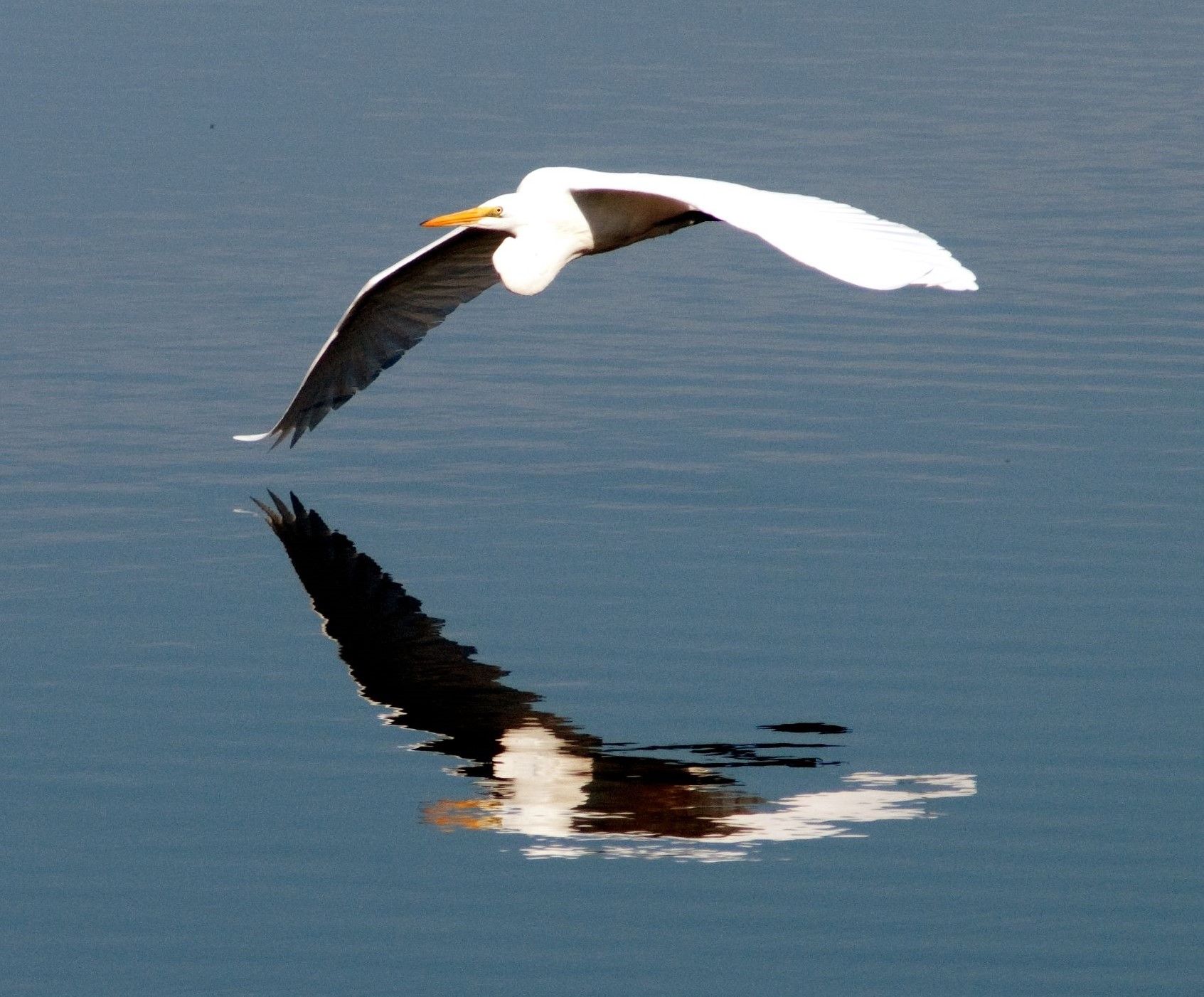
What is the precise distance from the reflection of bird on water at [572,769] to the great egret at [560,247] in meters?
2.12

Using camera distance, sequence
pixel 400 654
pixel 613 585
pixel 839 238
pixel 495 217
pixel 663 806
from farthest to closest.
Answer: pixel 495 217 < pixel 613 585 < pixel 400 654 < pixel 663 806 < pixel 839 238

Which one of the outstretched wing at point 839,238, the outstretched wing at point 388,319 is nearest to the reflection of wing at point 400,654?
the outstretched wing at point 388,319

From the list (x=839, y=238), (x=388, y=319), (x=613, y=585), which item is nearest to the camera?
(x=839, y=238)

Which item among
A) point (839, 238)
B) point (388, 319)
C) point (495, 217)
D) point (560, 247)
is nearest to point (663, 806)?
point (839, 238)

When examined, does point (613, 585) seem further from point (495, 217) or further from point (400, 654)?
point (495, 217)

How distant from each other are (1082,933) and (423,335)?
23.6 ft

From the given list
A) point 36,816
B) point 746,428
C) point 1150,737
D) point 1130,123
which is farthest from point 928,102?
point 36,816

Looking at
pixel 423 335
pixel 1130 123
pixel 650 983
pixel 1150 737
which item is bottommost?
pixel 650 983

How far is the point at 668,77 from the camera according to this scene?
26.8m

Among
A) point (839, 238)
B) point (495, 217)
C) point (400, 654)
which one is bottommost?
point (400, 654)

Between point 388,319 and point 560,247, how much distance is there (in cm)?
218

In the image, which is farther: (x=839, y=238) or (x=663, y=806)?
(x=663, y=806)

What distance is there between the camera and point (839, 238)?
834 cm

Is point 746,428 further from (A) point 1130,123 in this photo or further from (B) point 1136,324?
(A) point 1130,123
